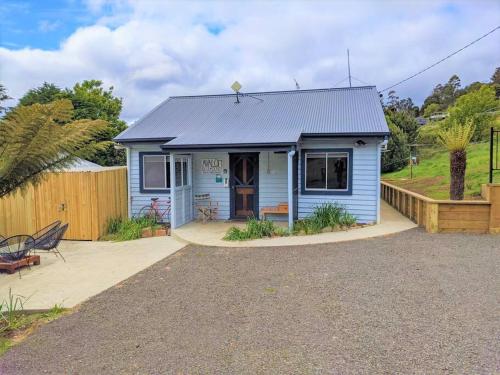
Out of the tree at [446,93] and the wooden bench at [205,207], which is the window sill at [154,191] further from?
the tree at [446,93]

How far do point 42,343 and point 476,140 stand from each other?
2570cm

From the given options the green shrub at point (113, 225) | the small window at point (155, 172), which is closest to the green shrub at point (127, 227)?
the green shrub at point (113, 225)

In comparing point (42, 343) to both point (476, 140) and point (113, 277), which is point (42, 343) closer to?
point (113, 277)

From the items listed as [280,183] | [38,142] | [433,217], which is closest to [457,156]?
[433,217]

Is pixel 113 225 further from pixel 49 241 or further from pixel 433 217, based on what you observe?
pixel 433 217

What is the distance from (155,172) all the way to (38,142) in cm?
716

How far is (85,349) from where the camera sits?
3959mm

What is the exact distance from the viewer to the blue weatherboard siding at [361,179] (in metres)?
10.3

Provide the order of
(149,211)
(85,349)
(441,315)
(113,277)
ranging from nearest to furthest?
(85,349)
(441,315)
(113,277)
(149,211)

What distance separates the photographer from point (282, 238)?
9234 mm

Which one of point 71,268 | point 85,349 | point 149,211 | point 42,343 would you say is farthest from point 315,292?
point 149,211

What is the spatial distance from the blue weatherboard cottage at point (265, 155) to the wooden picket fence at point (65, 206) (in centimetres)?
175

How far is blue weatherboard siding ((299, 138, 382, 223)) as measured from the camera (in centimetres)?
1033

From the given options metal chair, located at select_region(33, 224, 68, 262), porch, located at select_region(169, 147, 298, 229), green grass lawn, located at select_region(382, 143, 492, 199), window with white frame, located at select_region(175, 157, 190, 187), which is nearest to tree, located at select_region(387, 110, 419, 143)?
green grass lawn, located at select_region(382, 143, 492, 199)
